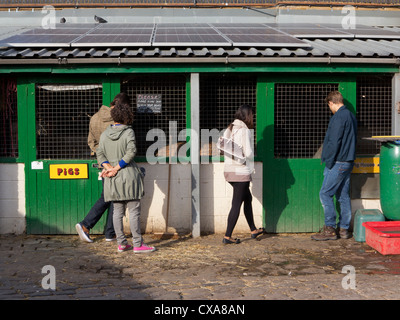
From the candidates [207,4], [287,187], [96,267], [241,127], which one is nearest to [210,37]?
[241,127]

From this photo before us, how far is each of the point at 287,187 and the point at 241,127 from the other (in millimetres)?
1397

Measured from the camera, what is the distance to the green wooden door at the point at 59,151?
768cm

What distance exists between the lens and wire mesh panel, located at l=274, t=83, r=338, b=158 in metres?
7.82

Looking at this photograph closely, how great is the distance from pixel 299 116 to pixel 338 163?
104cm

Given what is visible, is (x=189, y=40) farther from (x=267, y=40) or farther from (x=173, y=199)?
(x=173, y=199)

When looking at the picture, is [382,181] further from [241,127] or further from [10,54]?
[10,54]

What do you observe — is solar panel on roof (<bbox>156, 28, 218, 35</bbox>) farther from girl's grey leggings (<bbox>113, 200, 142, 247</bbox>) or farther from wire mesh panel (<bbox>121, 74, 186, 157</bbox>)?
girl's grey leggings (<bbox>113, 200, 142, 247</bbox>)

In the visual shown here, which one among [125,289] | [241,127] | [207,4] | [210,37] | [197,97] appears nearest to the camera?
[125,289]

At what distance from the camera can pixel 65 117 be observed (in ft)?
25.4

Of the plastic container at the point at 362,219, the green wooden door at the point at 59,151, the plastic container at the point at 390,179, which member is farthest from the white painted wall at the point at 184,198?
the plastic container at the point at 390,179

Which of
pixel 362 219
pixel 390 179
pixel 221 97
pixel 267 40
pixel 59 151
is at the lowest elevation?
pixel 362 219

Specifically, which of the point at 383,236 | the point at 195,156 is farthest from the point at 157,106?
the point at 383,236

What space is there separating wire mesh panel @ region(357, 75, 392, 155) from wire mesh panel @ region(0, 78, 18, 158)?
16.7 ft

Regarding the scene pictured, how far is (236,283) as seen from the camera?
5.37 m
